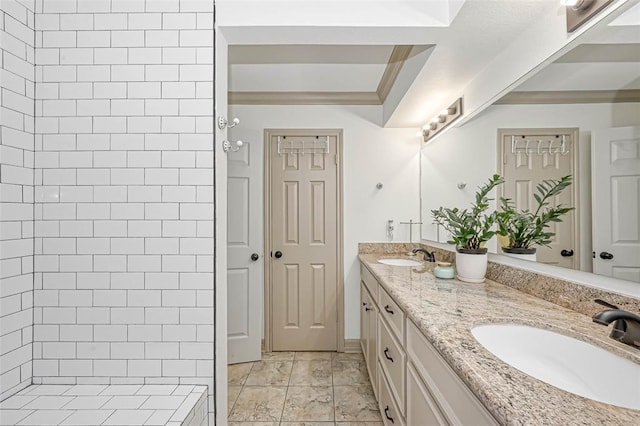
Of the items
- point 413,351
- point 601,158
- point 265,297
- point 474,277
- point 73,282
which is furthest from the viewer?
point 265,297

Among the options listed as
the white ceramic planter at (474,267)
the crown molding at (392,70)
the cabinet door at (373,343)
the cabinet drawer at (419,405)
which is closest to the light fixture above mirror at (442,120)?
the crown molding at (392,70)

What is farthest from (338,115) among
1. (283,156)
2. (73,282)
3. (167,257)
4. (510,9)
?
(73,282)

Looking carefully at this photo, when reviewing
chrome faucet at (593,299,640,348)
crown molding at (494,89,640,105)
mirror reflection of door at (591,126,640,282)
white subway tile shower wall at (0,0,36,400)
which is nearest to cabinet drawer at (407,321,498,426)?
chrome faucet at (593,299,640,348)

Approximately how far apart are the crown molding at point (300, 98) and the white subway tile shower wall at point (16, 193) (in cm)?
179

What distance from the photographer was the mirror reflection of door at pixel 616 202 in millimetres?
1001

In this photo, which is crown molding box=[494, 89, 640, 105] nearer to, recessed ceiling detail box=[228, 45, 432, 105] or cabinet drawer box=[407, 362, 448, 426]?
recessed ceiling detail box=[228, 45, 432, 105]

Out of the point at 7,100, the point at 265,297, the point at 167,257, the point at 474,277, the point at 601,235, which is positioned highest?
the point at 7,100

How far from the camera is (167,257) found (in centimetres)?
140

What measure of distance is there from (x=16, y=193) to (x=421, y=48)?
210 cm

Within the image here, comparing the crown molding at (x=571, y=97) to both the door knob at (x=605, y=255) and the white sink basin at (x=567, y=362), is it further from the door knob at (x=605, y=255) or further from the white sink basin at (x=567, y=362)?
the white sink basin at (x=567, y=362)

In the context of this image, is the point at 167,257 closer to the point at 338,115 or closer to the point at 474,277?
the point at 474,277

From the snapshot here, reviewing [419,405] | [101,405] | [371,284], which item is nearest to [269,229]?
[371,284]

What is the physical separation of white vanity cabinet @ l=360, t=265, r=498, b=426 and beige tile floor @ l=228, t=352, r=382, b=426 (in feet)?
0.78

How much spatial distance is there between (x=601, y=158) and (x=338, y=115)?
230 cm
